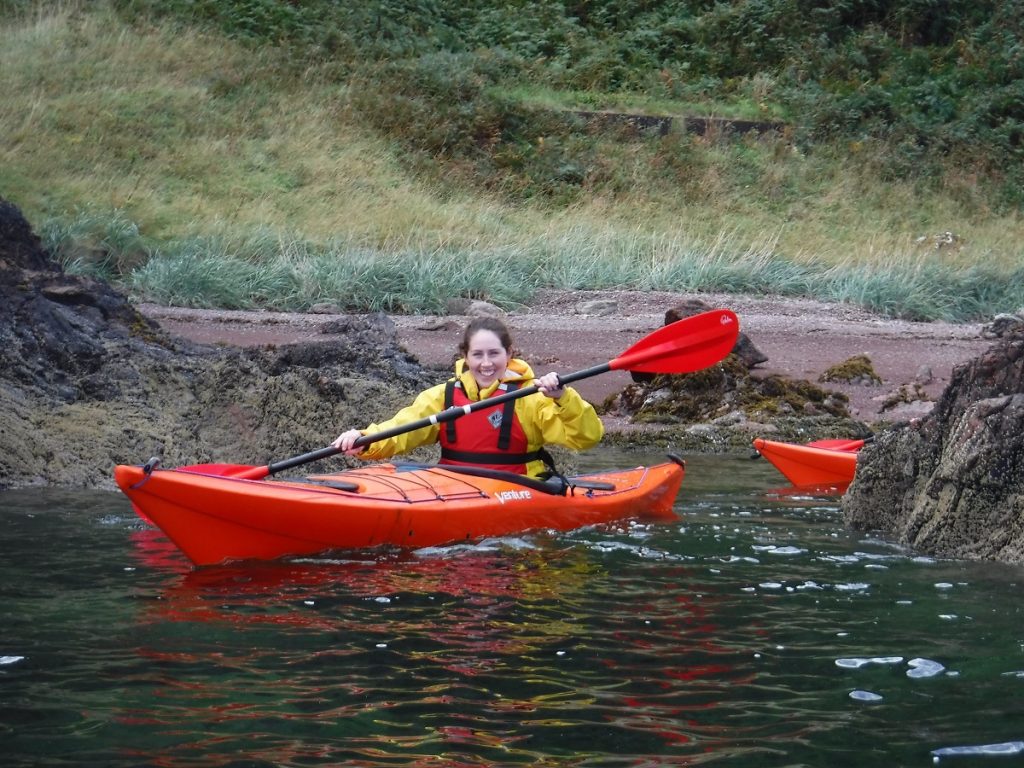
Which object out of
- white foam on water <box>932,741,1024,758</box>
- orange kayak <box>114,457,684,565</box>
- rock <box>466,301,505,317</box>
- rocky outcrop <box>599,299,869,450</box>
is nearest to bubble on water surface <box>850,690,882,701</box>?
white foam on water <box>932,741,1024,758</box>

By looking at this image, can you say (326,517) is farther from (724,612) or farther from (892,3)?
(892,3)

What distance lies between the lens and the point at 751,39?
23.1 metres

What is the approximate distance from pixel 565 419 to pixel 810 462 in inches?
79.3

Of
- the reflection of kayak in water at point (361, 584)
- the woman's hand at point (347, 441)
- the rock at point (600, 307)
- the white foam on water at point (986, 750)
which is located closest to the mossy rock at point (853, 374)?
the rock at point (600, 307)

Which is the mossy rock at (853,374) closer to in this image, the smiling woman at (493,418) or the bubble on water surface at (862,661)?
the smiling woman at (493,418)

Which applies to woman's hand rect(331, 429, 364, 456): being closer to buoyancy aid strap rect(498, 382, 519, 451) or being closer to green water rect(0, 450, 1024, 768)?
green water rect(0, 450, 1024, 768)

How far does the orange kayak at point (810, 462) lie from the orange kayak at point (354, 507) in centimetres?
131

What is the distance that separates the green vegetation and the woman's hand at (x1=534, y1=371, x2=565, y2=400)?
24.5 feet

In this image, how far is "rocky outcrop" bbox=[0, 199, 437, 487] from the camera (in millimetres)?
7508

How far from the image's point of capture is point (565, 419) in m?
6.17

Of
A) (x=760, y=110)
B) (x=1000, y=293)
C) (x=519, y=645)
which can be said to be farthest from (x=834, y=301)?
(x=519, y=645)

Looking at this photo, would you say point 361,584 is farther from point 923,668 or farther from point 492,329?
point 923,668

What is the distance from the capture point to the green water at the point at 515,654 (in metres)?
3.25

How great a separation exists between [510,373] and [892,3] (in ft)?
65.5
